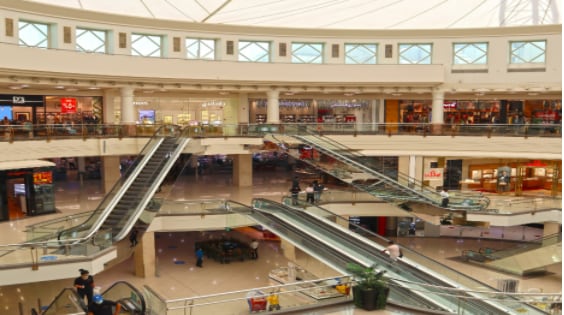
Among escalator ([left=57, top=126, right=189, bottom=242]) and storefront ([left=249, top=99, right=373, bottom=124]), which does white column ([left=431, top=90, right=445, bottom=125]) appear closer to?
storefront ([left=249, top=99, right=373, bottom=124])

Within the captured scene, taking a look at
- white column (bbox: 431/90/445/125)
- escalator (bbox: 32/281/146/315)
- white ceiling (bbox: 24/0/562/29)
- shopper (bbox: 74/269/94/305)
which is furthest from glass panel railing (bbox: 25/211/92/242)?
white column (bbox: 431/90/445/125)

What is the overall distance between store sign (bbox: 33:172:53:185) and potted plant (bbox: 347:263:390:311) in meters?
16.0

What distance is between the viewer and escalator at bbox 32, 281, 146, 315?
31.7 ft

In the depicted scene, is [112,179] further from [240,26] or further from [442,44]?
[442,44]

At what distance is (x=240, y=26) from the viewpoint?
2789 centimetres

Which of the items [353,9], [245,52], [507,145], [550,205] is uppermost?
[353,9]

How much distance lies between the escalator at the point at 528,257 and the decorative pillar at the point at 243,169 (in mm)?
12906

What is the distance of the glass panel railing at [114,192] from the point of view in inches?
604

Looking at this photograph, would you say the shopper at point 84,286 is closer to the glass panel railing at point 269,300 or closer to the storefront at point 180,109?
the glass panel railing at point 269,300

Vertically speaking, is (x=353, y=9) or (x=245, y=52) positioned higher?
(x=353, y=9)

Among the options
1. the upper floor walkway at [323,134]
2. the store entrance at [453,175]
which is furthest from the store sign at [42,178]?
the store entrance at [453,175]

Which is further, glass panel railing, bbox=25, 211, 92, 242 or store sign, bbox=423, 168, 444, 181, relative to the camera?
store sign, bbox=423, 168, 444, 181

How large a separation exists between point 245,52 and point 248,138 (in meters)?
5.88

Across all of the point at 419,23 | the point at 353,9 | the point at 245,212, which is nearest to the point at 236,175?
the point at 245,212
